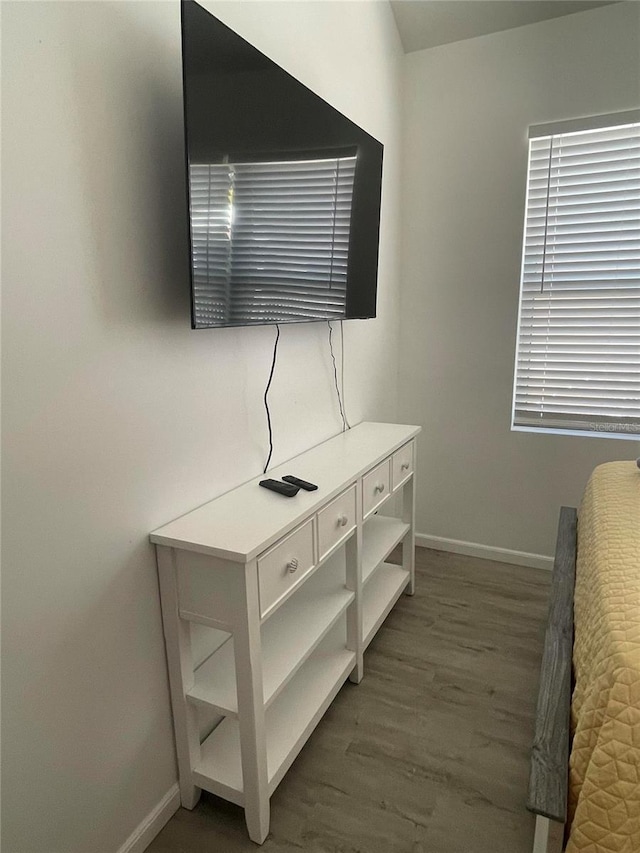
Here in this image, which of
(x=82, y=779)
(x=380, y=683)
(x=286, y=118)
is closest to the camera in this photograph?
(x=82, y=779)

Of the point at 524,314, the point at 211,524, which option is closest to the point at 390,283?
the point at 524,314

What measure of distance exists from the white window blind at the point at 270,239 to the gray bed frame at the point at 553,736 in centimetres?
121

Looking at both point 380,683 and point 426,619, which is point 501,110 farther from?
point 380,683

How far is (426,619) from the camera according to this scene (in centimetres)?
243

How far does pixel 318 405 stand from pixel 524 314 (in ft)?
4.23

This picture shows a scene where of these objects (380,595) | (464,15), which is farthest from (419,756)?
(464,15)

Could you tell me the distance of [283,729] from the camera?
5.14 feet

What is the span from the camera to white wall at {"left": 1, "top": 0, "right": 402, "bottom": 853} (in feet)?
3.39

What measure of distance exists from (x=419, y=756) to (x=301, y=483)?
0.95 m

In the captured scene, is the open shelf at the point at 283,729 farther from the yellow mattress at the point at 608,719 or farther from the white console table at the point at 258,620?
the yellow mattress at the point at 608,719

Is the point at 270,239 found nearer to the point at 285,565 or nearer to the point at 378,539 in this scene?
the point at 285,565

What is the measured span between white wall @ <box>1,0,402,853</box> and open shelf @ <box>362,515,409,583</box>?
33.9 inches

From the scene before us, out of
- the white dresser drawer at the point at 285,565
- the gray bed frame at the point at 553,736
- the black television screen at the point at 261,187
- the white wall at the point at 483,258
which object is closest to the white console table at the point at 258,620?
the white dresser drawer at the point at 285,565

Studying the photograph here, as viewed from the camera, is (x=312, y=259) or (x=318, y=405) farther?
(x=318, y=405)
